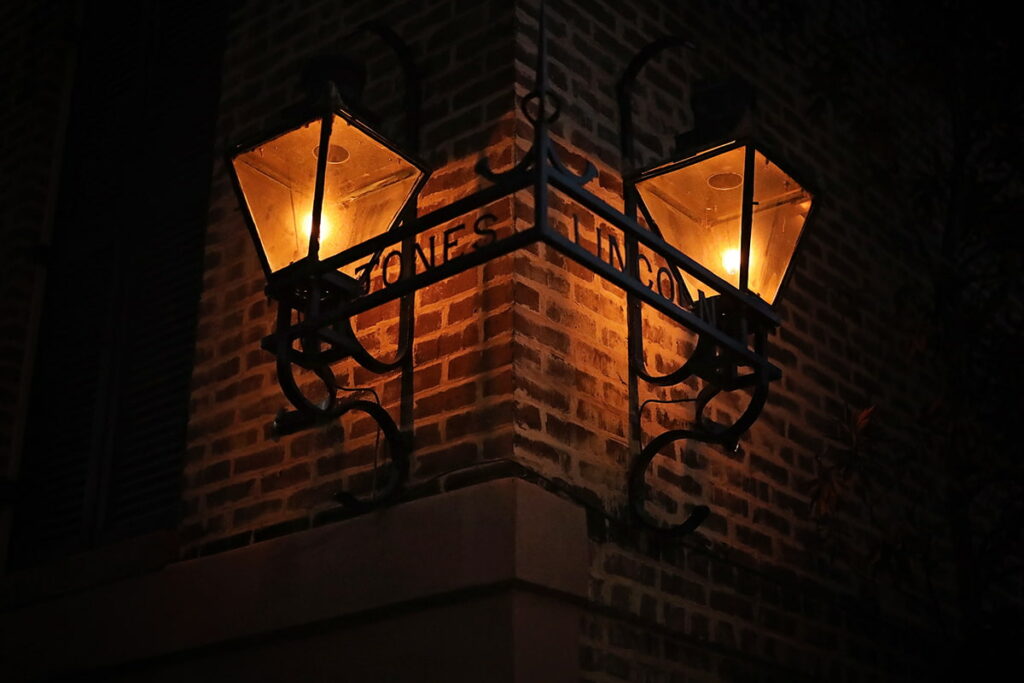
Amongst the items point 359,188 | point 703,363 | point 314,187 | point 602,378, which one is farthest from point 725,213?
point 314,187

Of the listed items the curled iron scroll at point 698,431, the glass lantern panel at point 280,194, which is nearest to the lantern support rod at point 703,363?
the curled iron scroll at point 698,431

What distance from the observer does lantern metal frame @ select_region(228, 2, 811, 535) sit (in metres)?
3.31

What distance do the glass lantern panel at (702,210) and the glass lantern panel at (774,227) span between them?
0.06m

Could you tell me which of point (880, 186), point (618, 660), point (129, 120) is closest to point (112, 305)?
point (129, 120)

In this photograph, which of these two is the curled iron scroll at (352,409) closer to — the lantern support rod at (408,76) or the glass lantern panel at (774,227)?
the lantern support rod at (408,76)

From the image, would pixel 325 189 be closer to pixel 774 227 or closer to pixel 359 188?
pixel 359 188

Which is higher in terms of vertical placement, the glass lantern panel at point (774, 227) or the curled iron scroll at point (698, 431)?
the glass lantern panel at point (774, 227)

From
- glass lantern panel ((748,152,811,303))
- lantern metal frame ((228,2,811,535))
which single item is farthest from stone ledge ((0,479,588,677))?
glass lantern panel ((748,152,811,303))

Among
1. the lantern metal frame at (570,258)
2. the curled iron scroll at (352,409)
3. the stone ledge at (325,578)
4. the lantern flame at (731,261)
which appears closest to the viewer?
the lantern metal frame at (570,258)

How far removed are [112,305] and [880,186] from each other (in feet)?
9.80

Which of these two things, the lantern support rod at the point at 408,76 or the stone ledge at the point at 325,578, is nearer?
the stone ledge at the point at 325,578

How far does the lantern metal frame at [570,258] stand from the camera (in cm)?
331

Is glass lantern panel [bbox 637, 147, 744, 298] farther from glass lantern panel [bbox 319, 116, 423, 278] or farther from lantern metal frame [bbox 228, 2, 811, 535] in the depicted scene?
glass lantern panel [bbox 319, 116, 423, 278]

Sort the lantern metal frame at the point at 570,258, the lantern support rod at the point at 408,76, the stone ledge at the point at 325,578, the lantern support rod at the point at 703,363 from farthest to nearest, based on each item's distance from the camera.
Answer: the lantern support rod at the point at 408,76 < the lantern support rod at the point at 703,363 < the stone ledge at the point at 325,578 < the lantern metal frame at the point at 570,258
